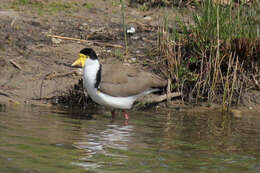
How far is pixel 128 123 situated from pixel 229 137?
1.70 meters

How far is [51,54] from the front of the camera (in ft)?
37.8

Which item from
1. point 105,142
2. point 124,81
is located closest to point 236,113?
point 124,81

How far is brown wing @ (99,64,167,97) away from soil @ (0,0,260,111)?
127 centimetres

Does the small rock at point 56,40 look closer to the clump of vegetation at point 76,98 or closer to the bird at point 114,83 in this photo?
the clump of vegetation at point 76,98

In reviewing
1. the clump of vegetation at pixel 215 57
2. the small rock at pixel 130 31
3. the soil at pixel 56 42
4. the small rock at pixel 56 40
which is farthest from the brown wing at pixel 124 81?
the small rock at pixel 130 31

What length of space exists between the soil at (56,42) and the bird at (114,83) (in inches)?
47.4

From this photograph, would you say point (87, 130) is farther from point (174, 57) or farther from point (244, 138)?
point (174, 57)

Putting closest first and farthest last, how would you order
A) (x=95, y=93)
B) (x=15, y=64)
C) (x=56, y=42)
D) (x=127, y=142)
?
1. (x=127, y=142)
2. (x=95, y=93)
3. (x=15, y=64)
4. (x=56, y=42)

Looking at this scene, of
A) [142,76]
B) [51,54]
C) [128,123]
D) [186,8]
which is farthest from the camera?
[186,8]

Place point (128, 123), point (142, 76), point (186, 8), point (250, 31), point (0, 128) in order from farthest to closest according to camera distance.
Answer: point (186, 8), point (250, 31), point (142, 76), point (128, 123), point (0, 128)

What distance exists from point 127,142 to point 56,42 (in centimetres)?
532

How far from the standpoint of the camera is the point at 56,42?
11891 millimetres

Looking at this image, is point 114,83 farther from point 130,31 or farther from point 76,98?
point 130,31

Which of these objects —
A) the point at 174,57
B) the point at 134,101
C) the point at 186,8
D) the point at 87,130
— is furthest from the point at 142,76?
the point at 186,8
